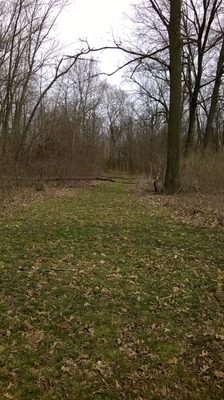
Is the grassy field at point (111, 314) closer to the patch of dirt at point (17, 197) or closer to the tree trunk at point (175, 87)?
the patch of dirt at point (17, 197)

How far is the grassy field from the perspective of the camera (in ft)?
12.2

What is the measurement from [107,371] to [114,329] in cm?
75

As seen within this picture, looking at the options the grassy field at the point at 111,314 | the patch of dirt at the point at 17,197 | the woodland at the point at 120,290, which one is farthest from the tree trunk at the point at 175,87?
the grassy field at the point at 111,314

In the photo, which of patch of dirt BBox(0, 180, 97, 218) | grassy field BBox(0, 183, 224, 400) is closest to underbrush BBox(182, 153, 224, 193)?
patch of dirt BBox(0, 180, 97, 218)

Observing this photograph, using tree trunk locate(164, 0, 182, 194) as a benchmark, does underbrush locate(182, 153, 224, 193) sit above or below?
below

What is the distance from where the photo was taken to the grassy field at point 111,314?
3.73 metres

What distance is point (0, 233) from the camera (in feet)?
27.9

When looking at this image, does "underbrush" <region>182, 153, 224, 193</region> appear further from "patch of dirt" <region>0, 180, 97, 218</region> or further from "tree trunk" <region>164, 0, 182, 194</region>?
"patch of dirt" <region>0, 180, 97, 218</region>

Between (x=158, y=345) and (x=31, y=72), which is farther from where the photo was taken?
(x=31, y=72)

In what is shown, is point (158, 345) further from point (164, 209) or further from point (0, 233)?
point (164, 209)

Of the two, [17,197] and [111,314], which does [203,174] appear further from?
[111,314]

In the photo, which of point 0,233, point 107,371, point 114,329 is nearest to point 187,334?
point 114,329

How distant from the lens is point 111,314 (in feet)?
16.2

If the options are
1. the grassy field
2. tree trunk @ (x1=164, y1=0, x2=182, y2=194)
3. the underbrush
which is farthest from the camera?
the underbrush
